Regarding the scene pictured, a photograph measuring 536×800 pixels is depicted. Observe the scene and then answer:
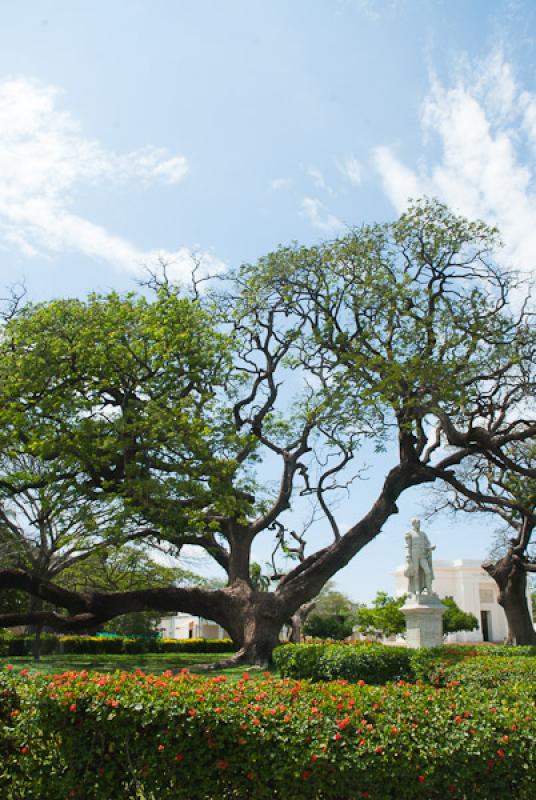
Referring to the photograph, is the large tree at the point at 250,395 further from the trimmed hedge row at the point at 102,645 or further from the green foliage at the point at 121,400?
the trimmed hedge row at the point at 102,645

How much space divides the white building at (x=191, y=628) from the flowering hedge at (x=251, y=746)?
4843 centimetres

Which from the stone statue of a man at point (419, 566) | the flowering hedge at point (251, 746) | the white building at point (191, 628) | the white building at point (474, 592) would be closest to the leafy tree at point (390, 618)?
the stone statue of a man at point (419, 566)

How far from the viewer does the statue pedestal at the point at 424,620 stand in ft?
52.1

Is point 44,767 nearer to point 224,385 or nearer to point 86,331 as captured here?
point 86,331

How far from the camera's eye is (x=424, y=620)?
16.0 meters

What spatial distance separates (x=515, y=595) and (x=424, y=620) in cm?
723

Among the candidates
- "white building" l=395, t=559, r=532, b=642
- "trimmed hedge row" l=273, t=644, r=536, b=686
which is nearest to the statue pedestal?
"trimmed hedge row" l=273, t=644, r=536, b=686

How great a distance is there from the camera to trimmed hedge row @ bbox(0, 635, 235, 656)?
25.1 meters

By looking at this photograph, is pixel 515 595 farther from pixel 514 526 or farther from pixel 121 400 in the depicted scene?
pixel 121 400

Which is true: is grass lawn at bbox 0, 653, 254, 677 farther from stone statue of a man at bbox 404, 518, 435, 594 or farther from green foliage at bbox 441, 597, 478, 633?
Result: green foliage at bbox 441, 597, 478, 633

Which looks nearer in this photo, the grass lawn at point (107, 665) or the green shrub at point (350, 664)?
the green shrub at point (350, 664)

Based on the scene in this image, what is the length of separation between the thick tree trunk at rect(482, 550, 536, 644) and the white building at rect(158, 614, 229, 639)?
1307 inches

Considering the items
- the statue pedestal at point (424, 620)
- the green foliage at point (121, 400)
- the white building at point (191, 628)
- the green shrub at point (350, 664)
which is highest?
the green foliage at point (121, 400)

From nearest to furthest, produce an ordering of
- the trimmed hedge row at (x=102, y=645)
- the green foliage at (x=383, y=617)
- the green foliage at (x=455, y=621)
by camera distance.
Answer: the trimmed hedge row at (x=102, y=645)
the green foliage at (x=383, y=617)
the green foliage at (x=455, y=621)
